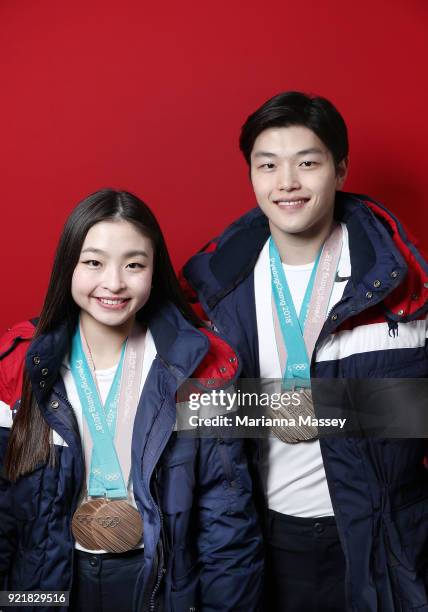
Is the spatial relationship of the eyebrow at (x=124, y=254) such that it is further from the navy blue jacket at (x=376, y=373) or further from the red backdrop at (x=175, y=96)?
the red backdrop at (x=175, y=96)

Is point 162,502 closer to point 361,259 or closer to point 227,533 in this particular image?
point 227,533

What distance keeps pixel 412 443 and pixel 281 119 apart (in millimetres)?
968

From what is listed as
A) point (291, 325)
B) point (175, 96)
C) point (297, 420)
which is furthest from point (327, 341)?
point (175, 96)

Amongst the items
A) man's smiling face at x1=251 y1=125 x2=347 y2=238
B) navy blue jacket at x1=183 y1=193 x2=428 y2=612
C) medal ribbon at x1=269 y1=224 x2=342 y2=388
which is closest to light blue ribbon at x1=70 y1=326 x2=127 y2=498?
navy blue jacket at x1=183 y1=193 x2=428 y2=612

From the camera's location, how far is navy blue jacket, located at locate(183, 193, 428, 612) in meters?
2.03

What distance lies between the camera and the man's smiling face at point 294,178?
7.05 ft

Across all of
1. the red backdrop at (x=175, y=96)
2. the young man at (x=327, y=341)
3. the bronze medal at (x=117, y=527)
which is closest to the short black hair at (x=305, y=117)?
the young man at (x=327, y=341)

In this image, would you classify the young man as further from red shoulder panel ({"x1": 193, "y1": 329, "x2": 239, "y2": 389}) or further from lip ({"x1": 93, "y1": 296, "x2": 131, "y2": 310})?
lip ({"x1": 93, "y1": 296, "x2": 131, "y2": 310})

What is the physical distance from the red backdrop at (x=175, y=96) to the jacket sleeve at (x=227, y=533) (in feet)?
3.23

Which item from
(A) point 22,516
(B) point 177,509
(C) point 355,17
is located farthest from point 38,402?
(C) point 355,17

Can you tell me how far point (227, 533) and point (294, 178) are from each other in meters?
0.96

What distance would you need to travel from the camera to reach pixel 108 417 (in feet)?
6.56

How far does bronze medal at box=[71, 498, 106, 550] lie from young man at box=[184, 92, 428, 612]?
19.4 inches

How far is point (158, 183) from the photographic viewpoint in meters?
2.70
